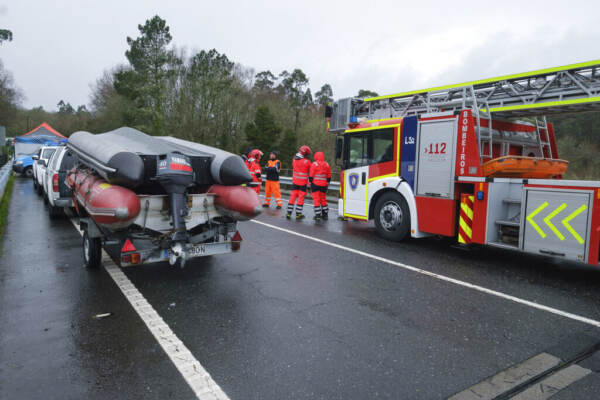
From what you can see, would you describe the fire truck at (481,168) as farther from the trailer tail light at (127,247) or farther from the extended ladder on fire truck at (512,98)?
the trailer tail light at (127,247)

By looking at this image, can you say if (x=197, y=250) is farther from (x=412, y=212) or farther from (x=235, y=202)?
(x=412, y=212)

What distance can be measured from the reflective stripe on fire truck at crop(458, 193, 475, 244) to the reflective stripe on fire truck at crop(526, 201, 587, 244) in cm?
91

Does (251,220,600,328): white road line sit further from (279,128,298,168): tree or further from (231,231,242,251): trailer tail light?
(279,128,298,168): tree

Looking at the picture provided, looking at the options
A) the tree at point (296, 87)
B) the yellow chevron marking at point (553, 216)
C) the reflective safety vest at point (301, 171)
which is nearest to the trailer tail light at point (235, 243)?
the yellow chevron marking at point (553, 216)

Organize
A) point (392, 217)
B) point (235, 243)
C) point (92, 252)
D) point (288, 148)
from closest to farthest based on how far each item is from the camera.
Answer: point (235, 243) < point (92, 252) < point (392, 217) < point (288, 148)

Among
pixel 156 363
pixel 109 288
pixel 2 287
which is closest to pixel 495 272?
pixel 156 363

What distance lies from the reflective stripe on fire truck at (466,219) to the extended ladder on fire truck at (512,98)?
808mm

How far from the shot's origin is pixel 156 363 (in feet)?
10.3

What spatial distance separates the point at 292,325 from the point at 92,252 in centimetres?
329

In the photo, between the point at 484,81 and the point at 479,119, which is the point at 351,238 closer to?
the point at 479,119

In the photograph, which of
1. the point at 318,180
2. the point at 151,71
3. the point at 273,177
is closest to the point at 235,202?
the point at 318,180

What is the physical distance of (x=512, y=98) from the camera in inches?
263

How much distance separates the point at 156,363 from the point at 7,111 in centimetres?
4491

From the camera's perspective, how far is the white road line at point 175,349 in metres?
2.76
